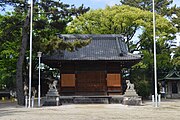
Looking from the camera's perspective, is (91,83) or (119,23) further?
(119,23)

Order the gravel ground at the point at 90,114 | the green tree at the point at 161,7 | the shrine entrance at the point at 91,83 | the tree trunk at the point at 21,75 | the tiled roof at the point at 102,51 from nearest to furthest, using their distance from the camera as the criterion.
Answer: the gravel ground at the point at 90,114 → the tree trunk at the point at 21,75 → the tiled roof at the point at 102,51 → the shrine entrance at the point at 91,83 → the green tree at the point at 161,7

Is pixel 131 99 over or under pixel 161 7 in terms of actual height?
under

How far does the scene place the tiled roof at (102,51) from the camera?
101 feet

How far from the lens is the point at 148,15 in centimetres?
4259

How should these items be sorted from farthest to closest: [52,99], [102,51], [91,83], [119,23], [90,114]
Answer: [119,23] < [102,51] < [91,83] < [52,99] < [90,114]

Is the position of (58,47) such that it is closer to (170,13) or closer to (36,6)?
(36,6)

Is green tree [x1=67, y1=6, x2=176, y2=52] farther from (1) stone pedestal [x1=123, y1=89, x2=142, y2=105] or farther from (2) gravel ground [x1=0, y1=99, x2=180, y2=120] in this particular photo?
(2) gravel ground [x1=0, y1=99, x2=180, y2=120]

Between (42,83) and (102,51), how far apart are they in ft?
66.3

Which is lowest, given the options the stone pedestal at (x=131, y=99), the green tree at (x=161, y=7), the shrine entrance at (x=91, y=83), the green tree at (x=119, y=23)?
the stone pedestal at (x=131, y=99)

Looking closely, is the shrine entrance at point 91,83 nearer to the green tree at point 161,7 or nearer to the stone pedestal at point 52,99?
the stone pedestal at point 52,99

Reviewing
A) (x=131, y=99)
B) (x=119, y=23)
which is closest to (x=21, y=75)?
(x=131, y=99)

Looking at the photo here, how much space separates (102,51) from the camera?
33.2m

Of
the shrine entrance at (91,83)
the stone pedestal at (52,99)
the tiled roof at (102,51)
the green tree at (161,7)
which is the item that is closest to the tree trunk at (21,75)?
the stone pedestal at (52,99)

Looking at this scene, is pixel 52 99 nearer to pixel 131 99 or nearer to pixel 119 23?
pixel 131 99
